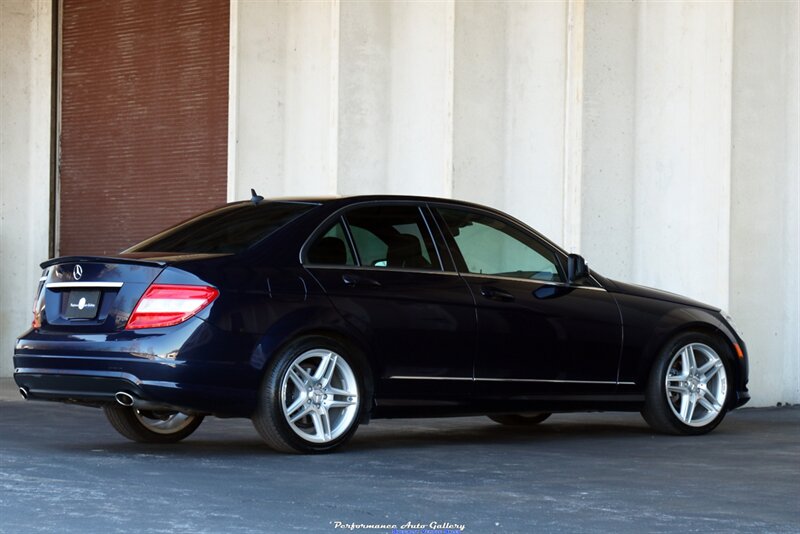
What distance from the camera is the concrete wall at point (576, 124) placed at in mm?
13711

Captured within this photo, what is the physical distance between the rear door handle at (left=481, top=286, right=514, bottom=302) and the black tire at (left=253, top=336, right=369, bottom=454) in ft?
3.35

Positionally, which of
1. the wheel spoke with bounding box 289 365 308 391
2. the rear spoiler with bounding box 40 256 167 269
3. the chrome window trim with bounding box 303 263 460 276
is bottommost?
the wheel spoke with bounding box 289 365 308 391

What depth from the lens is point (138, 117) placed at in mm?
17359

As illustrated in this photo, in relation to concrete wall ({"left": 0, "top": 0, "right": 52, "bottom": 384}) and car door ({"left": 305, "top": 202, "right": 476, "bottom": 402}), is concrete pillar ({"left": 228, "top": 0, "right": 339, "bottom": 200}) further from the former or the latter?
car door ({"left": 305, "top": 202, "right": 476, "bottom": 402})

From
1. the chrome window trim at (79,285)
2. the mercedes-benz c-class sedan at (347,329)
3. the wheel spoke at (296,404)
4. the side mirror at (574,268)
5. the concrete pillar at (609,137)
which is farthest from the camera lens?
the concrete pillar at (609,137)

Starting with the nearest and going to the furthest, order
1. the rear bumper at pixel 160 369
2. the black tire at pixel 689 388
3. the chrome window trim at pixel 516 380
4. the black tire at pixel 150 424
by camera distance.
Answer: the rear bumper at pixel 160 369 < the chrome window trim at pixel 516 380 < the black tire at pixel 150 424 < the black tire at pixel 689 388

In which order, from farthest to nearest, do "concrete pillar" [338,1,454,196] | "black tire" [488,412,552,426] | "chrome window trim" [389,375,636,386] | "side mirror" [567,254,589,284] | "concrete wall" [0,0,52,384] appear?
1. "concrete wall" [0,0,52,384]
2. "concrete pillar" [338,1,454,196]
3. "black tire" [488,412,552,426]
4. "side mirror" [567,254,589,284]
5. "chrome window trim" [389,375,636,386]

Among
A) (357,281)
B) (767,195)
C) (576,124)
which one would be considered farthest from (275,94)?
(357,281)

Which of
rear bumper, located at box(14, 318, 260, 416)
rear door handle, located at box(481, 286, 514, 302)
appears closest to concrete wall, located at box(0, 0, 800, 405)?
rear door handle, located at box(481, 286, 514, 302)

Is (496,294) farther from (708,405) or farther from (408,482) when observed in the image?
(408,482)

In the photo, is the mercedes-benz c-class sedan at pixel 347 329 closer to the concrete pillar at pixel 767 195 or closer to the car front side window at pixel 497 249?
the car front side window at pixel 497 249

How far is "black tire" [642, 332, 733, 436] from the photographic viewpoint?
10180 mm

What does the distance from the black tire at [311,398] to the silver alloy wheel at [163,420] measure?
1050 mm

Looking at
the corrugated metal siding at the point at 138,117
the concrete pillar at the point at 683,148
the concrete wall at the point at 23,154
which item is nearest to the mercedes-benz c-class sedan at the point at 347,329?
the concrete pillar at the point at 683,148
